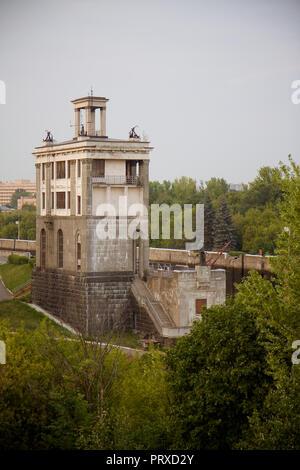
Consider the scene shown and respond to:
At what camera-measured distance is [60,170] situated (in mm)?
56719

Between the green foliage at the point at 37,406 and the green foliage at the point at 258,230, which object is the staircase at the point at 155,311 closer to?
the green foliage at the point at 37,406

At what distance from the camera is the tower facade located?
2064 inches

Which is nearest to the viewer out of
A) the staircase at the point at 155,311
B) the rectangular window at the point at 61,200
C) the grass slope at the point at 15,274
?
the staircase at the point at 155,311

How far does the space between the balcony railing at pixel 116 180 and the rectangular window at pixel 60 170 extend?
3.55m

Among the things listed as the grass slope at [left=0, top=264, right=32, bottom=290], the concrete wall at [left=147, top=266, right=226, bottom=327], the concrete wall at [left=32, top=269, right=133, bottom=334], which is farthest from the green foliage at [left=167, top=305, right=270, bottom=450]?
the grass slope at [left=0, top=264, right=32, bottom=290]

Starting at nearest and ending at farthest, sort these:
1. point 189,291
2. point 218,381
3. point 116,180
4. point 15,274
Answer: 1. point 218,381
2. point 189,291
3. point 116,180
4. point 15,274

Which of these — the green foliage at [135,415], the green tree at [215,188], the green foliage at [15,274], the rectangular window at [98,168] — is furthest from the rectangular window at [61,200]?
the green tree at [215,188]

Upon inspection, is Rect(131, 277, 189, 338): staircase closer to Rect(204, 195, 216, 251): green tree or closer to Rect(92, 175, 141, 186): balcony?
Rect(92, 175, 141, 186): balcony

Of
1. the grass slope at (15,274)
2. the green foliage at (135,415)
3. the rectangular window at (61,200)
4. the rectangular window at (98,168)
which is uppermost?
the rectangular window at (98,168)

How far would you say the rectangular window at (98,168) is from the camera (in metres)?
53.3

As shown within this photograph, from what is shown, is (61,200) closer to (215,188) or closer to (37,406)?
(37,406)

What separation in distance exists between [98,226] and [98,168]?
3352mm

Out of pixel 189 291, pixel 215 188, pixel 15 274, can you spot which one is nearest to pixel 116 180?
pixel 189 291
